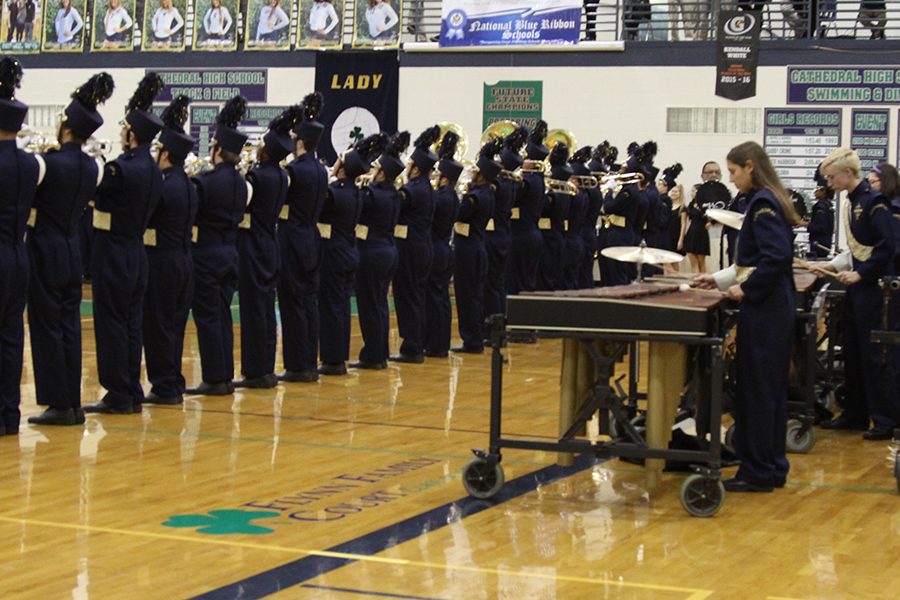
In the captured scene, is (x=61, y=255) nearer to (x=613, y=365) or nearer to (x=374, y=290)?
(x=613, y=365)

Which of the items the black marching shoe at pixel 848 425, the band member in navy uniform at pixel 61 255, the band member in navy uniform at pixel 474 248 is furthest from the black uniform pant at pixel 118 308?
the band member in navy uniform at pixel 474 248

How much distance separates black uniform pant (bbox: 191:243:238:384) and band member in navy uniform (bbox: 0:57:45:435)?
1.95 m

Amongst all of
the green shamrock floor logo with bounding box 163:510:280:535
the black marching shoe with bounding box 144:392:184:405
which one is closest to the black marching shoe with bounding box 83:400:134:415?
the black marching shoe with bounding box 144:392:184:405

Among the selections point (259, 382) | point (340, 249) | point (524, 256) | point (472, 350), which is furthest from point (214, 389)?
point (524, 256)

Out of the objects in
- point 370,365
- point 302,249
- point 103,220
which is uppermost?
point 103,220

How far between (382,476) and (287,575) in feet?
6.82

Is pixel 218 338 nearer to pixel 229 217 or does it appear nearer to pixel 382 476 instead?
pixel 229 217

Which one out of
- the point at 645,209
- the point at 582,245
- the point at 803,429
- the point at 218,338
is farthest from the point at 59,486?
the point at 645,209

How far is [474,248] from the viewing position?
14.1 meters

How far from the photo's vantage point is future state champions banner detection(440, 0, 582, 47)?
21.7 metres

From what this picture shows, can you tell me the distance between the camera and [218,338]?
34.5 feet

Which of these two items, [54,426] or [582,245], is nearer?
[54,426]

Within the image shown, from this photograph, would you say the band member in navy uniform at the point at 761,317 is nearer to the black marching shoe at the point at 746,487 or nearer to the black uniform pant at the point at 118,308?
the black marching shoe at the point at 746,487

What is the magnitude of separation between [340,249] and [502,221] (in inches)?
117
